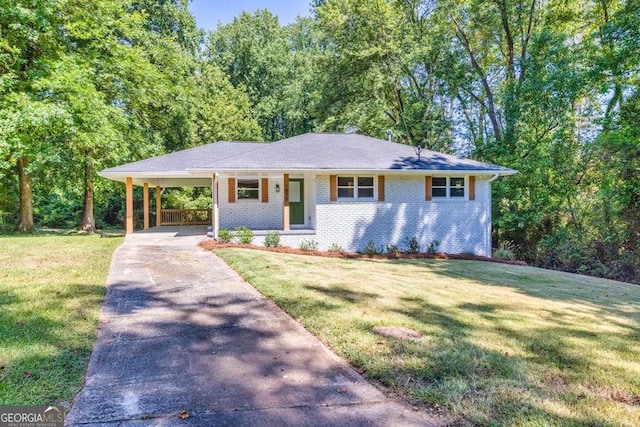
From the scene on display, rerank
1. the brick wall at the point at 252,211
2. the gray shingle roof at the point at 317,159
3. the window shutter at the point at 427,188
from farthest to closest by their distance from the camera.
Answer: the brick wall at the point at 252,211 < the window shutter at the point at 427,188 < the gray shingle roof at the point at 317,159

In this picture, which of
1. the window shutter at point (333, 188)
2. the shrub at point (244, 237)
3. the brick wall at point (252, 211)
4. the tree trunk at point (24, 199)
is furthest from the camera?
the tree trunk at point (24, 199)

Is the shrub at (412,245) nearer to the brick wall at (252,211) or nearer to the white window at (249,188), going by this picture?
the brick wall at (252,211)

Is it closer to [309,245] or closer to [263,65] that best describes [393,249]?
[309,245]

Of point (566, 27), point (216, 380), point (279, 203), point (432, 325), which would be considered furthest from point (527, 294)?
point (566, 27)

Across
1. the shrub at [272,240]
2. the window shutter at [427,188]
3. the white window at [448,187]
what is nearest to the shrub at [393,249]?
the window shutter at [427,188]

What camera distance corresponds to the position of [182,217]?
70.7 feet

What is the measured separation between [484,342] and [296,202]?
42.0ft

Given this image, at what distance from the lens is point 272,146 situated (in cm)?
1606

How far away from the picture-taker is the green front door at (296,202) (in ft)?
54.1

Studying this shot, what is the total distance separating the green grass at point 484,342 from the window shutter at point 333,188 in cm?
597

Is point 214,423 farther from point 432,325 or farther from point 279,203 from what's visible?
point 279,203

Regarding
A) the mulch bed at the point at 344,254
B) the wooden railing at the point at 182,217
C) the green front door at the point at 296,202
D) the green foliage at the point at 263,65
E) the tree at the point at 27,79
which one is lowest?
the mulch bed at the point at 344,254

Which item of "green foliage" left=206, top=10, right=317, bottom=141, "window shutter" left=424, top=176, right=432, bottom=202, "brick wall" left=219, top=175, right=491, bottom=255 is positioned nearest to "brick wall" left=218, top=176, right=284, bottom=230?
"brick wall" left=219, top=175, right=491, bottom=255

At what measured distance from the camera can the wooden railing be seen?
21.3m
